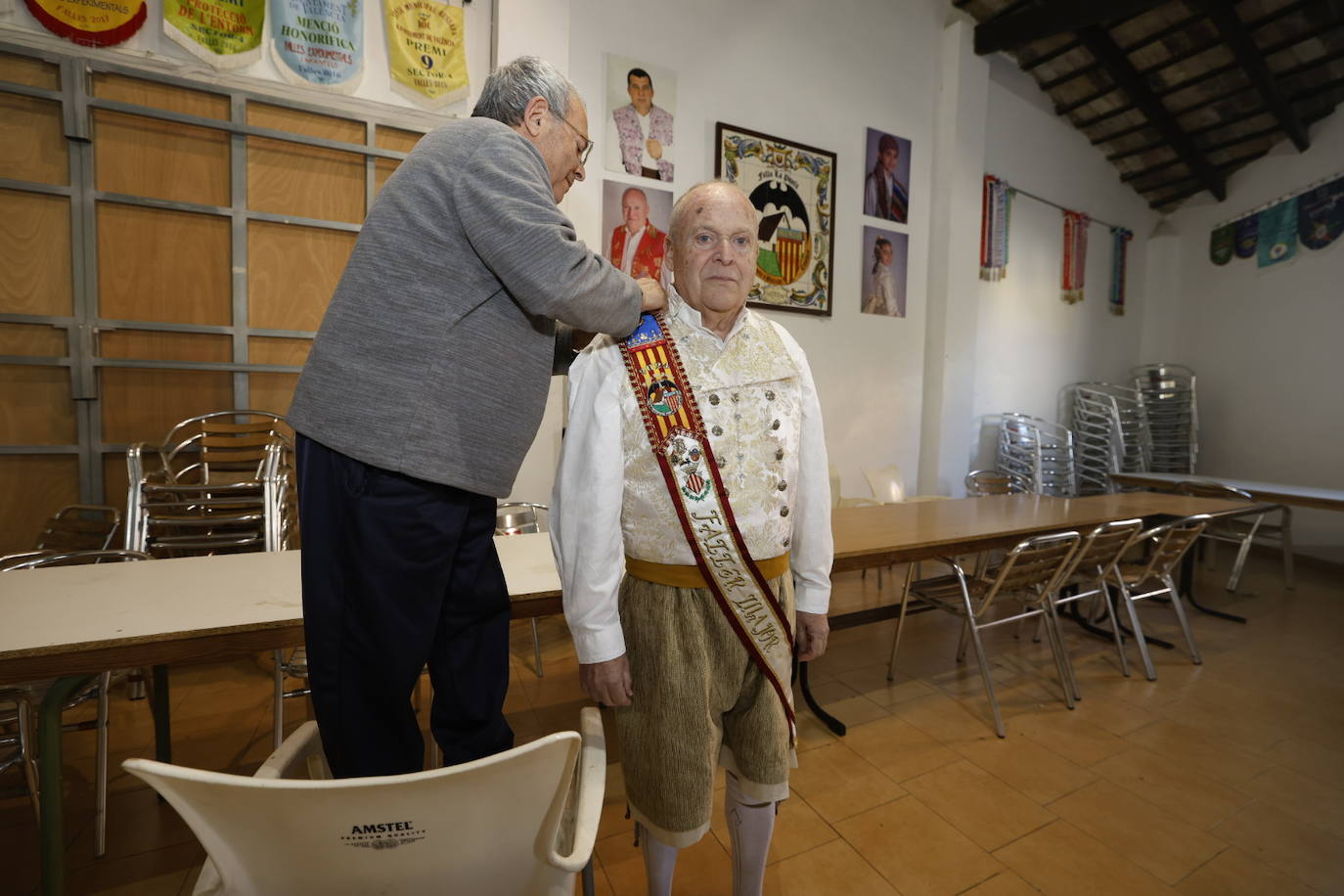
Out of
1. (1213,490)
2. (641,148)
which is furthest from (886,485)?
(641,148)

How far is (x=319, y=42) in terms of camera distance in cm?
336

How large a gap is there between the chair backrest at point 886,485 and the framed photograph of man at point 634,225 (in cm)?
228

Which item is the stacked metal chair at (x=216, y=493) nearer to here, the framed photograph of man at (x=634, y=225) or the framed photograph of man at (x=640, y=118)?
the framed photograph of man at (x=634, y=225)

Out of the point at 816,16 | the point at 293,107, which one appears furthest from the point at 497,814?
the point at 816,16

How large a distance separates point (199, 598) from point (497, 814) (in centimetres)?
129

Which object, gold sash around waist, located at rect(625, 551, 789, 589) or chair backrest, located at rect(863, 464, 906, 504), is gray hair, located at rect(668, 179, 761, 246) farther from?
chair backrest, located at rect(863, 464, 906, 504)

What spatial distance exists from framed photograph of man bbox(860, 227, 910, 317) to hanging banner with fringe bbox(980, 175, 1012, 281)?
109 cm

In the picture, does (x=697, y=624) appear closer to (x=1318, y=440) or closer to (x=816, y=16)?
(x=816, y=16)

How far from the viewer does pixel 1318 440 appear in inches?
246

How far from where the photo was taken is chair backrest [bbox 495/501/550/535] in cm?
285

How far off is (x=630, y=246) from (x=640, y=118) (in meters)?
0.85

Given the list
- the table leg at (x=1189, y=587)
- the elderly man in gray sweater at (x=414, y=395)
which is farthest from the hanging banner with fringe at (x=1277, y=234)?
the elderly man in gray sweater at (x=414, y=395)

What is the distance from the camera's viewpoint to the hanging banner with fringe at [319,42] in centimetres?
328

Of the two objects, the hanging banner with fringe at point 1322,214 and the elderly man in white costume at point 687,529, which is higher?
the hanging banner with fringe at point 1322,214
